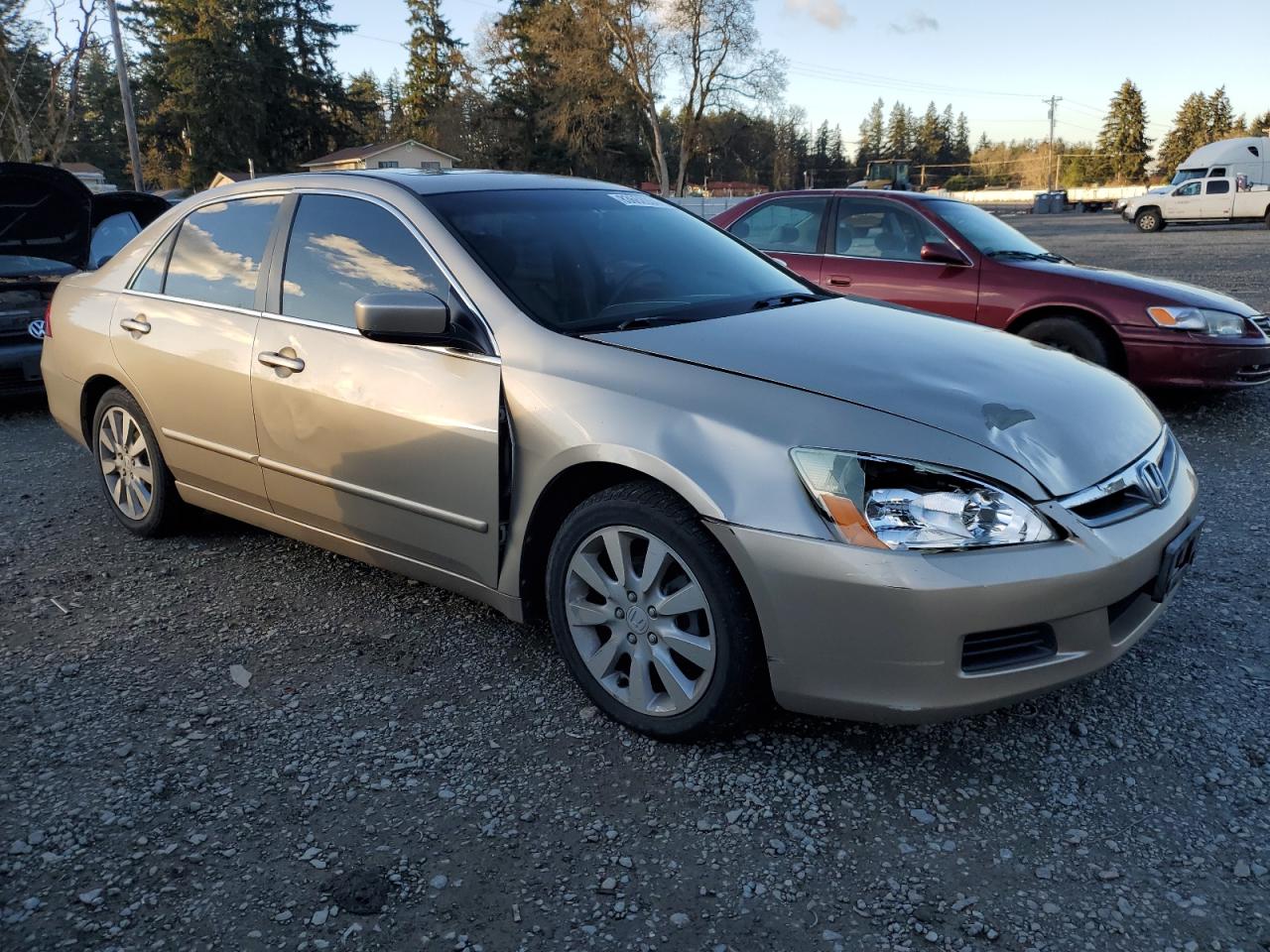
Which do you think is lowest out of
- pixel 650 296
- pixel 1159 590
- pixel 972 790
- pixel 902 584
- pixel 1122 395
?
pixel 972 790

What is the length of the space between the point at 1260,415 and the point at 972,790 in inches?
209

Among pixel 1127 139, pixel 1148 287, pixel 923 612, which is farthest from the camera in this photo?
pixel 1127 139

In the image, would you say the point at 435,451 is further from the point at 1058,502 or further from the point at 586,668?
the point at 1058,502

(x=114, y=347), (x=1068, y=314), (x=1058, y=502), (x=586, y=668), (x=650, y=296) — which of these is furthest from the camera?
(x=1068, y=314)

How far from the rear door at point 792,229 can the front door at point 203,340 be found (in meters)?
4.30

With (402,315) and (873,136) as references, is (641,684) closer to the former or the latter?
(402,315)

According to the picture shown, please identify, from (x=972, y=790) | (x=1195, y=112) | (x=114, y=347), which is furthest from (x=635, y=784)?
(x=1195, y=112)

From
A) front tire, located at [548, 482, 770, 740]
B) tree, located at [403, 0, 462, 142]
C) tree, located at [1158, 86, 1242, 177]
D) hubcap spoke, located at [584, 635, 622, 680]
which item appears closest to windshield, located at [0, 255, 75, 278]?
front tire, located at [548, 482, 770, 740]

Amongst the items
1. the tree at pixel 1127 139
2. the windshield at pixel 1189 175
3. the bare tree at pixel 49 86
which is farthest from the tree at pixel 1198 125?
the bare tree at pixel 49 86

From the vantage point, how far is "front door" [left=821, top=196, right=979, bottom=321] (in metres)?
6.79

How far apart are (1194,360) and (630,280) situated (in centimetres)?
441

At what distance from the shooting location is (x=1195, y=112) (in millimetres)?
79250

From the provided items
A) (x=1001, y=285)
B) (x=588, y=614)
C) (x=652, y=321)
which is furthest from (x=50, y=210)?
(x=1001, y=285)

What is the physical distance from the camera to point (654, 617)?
8.76 feet
